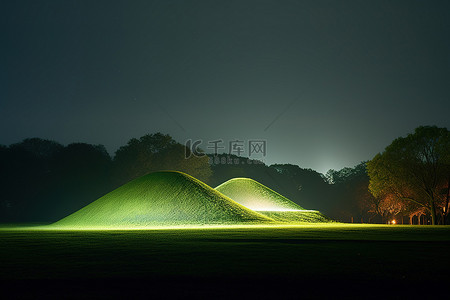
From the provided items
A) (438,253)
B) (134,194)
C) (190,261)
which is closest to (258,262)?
(190,261)

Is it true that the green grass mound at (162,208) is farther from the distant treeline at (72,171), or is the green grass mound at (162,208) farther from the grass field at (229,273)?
the distant treeline at (72,171)

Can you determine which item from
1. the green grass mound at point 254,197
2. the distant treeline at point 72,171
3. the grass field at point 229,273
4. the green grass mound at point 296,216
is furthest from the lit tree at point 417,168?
the grass field at point 229,273

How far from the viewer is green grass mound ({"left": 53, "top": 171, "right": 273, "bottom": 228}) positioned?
136ft

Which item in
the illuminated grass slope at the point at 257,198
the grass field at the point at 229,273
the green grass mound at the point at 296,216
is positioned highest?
the illuminated grass slope at the point at 257,198

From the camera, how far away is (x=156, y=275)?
1016 centimetres

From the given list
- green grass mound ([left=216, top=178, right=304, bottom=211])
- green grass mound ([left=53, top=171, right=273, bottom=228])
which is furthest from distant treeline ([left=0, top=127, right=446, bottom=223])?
green grass mound ([left=53, top=171, right=273, bottom=228])

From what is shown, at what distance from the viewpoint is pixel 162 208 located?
144ft

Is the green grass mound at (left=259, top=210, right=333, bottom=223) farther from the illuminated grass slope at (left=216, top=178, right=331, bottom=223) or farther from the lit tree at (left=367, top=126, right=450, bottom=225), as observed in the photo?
the lit tree at (left=367, top=126, right=450, bottom=225)

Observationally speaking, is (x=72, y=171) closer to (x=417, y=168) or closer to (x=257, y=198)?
(x=257, y=198)

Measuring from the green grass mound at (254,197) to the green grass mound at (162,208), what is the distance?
19460 mm

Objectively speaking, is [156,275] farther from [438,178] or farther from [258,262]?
[438,178]

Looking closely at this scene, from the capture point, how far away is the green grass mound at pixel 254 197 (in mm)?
67938

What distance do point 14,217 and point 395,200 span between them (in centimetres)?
6226

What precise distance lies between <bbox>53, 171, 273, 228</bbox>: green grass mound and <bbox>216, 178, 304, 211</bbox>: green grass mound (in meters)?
19.5
